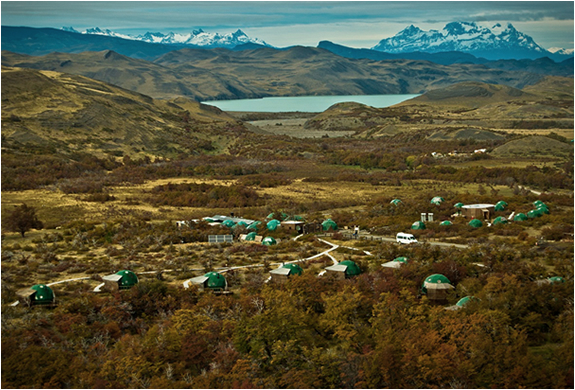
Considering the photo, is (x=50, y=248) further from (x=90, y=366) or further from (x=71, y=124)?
(x=71, y=124)

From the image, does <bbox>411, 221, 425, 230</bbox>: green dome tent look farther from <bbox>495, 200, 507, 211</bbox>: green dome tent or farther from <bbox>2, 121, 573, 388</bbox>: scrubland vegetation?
<bbox>495, 200, 507, 211</bbox>: green dome tent

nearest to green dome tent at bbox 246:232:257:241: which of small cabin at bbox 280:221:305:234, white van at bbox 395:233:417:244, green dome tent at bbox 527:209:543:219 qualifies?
small cabin at bbox 280:221:305:234

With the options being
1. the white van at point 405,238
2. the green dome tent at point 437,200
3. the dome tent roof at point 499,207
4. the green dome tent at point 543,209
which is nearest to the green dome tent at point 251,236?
the white van at point 405,238

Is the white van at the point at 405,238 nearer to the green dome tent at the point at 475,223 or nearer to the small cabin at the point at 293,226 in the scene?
the green dome tent at the point at 475,223

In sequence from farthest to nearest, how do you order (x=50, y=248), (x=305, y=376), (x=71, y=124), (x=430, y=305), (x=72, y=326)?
(x=71, y=124) → (x=50, y=248) → (x=430, y=305) → (x=72, y=326) → (x=305, y=376)

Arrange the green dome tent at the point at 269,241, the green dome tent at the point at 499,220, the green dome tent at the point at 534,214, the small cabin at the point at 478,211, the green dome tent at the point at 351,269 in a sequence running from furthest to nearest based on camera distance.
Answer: the small cabin at the point at 478,211 → the green dome tent at the point at 534,214 → the green dome tent at the point at 499,220 → the green dome tent at the point at 269,241 → the green dome tent at the point at 351,269

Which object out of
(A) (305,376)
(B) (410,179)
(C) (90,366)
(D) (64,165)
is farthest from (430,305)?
(D) (64,165)
